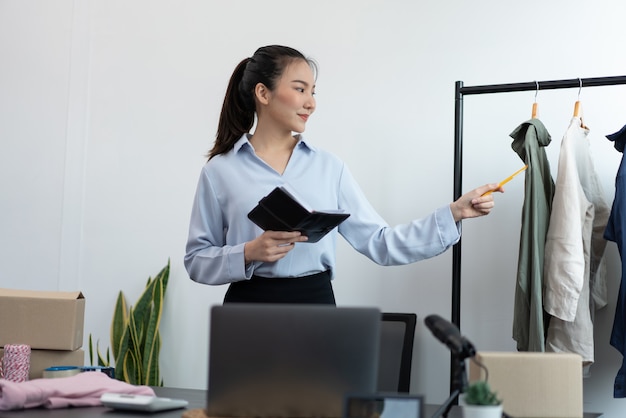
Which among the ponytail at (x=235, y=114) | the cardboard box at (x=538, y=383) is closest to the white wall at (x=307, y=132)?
the ponytail at (x=235, y=114)

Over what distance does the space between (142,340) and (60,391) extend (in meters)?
2.13

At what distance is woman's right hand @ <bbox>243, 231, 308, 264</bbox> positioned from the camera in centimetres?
212

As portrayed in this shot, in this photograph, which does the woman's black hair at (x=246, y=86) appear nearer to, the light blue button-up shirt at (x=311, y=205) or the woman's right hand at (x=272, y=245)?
the light blue button-up shirt at (x=311, y=205)

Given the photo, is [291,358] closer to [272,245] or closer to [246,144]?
[272,245]

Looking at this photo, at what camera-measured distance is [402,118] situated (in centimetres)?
354

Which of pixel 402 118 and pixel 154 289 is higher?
pixel 402 118

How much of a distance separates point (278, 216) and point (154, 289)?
199cm

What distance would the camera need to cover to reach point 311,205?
236 centimetres

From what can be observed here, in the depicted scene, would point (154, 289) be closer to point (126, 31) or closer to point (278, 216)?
point (126, 31)

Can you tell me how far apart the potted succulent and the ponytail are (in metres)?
1.41

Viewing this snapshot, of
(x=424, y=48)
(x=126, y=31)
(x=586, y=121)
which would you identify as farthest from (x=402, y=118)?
(x=126, y=31)

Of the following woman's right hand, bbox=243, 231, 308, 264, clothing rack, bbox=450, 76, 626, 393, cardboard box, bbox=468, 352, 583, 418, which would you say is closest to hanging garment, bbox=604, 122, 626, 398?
clothing rack, bbox=450, 76, 626, 393

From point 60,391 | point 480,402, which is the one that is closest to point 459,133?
point 60,391

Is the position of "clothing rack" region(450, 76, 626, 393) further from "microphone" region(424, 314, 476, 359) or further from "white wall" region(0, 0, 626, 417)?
"microphone" region(424, 314, 476, 359)
